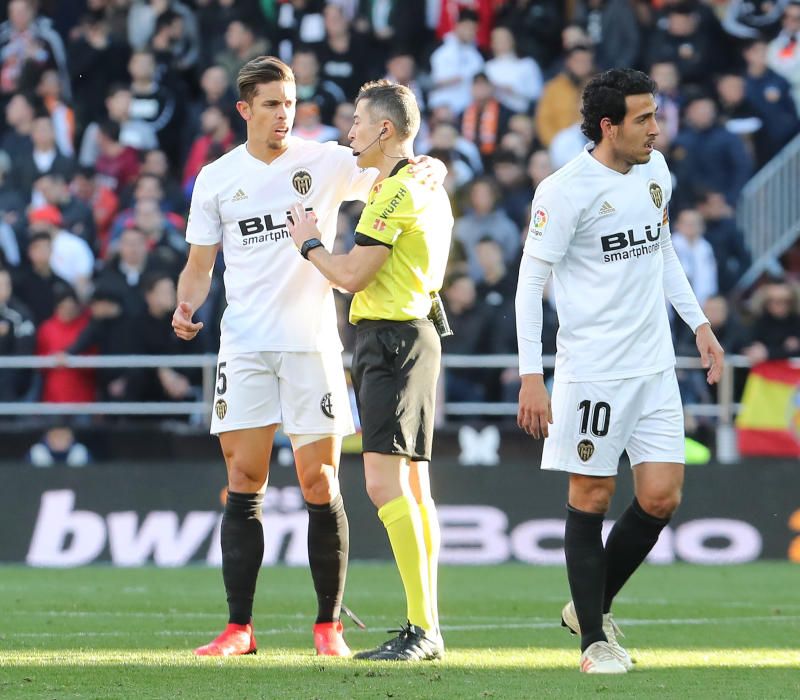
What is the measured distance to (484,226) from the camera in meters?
15.5

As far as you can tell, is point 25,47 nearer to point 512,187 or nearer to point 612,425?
point 512,187

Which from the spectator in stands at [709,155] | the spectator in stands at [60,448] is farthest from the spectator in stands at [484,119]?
the spectator in stands at [60,448]

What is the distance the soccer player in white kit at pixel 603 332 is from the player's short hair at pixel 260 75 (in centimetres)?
132

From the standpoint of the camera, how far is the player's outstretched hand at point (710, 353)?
6930 mm

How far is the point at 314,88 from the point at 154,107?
1908 mm

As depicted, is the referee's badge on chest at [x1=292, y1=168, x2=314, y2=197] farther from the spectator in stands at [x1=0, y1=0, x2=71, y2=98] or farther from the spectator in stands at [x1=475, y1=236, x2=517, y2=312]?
the spectator in stands at [x1=0, y1=0, x2=71, y2=98]

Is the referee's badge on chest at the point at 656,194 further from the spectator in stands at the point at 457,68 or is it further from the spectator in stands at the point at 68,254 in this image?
the spectator in stands at the point at 457,68

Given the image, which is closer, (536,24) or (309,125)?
(309,125)

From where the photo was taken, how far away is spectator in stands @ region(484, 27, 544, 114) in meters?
17.1

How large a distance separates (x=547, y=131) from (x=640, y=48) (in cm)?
150

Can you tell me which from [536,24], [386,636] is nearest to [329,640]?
[386,636]

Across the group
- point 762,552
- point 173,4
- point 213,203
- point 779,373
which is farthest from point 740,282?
point 213,203

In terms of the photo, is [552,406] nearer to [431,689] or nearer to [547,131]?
[431,689]

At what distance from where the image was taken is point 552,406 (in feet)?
22.9
